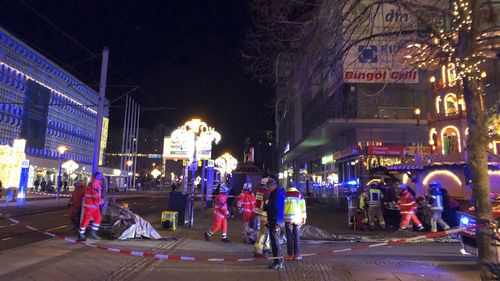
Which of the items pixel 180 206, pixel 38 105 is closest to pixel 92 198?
pixel 180 206

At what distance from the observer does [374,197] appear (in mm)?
15320

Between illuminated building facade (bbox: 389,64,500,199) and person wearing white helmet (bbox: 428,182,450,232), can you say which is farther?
illuminated building facade (bbox: 389,64,500,199)

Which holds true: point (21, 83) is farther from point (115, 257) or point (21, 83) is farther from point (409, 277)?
point (409, 277)

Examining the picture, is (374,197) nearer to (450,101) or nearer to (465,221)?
(465,221)

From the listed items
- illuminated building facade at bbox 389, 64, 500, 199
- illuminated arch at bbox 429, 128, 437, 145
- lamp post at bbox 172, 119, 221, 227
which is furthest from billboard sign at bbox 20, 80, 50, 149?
illuminated building facade at bbox 389, 64, 500, 199

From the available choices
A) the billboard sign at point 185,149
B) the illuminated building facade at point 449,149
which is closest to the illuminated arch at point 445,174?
the illuminated building facade at point 449,149

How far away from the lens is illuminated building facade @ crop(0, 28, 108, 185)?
41.2 m

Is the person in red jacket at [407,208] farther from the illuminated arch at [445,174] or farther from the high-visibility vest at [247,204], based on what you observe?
the illuminated arch at [445,174]

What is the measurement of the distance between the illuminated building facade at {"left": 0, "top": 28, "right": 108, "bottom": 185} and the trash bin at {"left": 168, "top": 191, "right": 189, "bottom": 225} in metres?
25.4

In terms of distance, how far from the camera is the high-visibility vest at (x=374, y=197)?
15219 millimetres

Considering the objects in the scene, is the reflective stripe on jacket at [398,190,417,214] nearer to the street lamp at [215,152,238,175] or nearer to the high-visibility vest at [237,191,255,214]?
the high-visibility vest at [237,191,255,214]

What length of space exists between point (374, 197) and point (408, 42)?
7.94 metres

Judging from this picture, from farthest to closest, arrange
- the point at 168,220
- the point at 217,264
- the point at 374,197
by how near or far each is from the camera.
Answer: the point at 374,197, the point at 168,220, the point at 217,264

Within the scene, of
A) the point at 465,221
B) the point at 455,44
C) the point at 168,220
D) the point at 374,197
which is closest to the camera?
the point at 455,44
